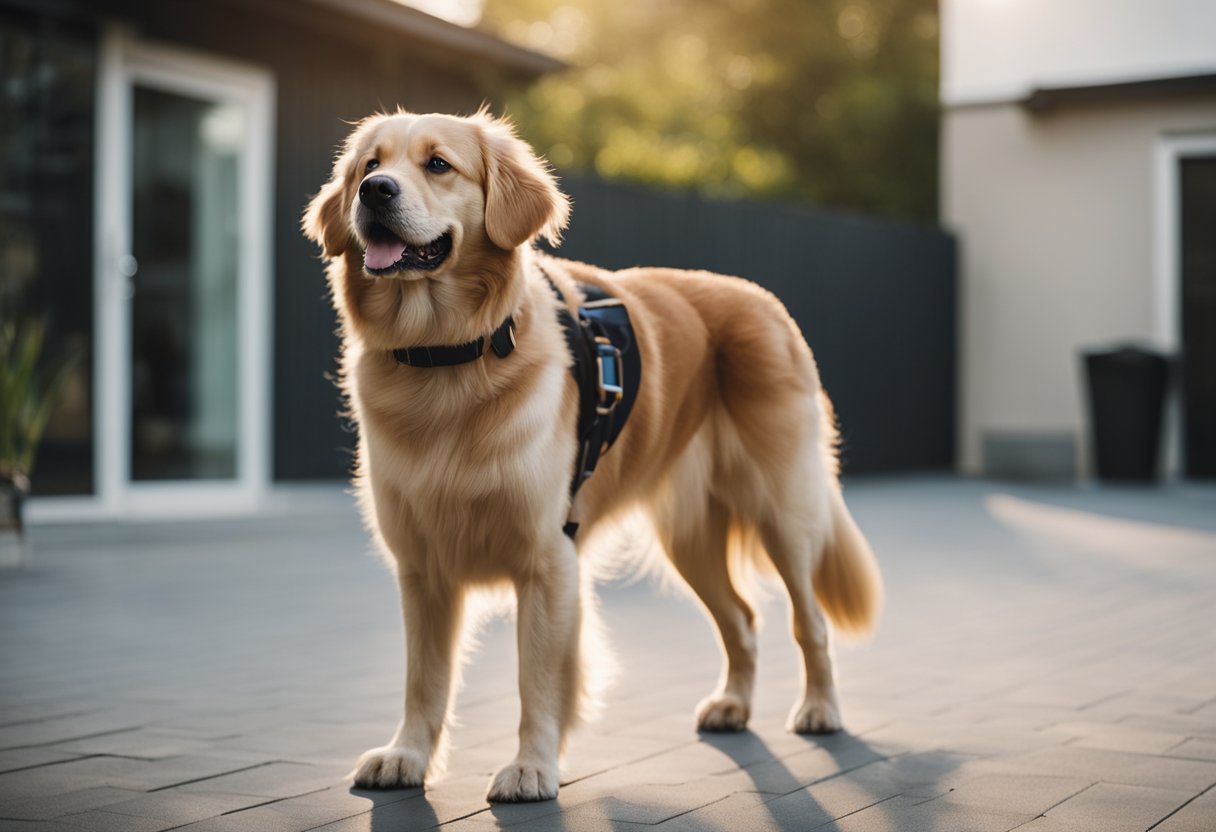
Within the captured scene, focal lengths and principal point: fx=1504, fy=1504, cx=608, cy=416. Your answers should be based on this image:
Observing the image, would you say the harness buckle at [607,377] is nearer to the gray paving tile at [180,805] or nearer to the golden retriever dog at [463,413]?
the golden retriever dog at [463,413]

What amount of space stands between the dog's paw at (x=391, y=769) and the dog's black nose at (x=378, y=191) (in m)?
1.26

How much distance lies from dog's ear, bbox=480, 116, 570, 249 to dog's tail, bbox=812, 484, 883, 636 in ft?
4.48

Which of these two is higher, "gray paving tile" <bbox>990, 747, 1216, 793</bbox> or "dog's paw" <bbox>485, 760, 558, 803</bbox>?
"dog's paw" <bbox>485, 760, 558, 803</bbox>

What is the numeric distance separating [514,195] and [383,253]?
1.14 feet

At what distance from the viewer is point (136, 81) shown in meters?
9.98

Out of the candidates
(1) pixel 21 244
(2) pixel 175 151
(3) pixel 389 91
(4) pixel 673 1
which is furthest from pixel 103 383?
(4) pixel 673 1

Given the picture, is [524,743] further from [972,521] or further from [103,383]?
[972,521]

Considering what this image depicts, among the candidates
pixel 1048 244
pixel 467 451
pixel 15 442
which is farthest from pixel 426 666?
pixel 1048 244

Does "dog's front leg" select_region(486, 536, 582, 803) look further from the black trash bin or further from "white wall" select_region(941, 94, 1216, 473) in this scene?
"white wall" select_region(941, 94, 1216, 473)

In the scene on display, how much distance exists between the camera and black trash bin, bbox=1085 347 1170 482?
14320 mm

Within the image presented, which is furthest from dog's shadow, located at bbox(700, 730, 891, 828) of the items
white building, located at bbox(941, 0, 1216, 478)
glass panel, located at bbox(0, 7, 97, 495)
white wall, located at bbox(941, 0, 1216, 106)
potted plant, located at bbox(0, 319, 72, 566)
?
white wall, located at bbox(941, 0, 1216, 106)

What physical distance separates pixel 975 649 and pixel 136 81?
7.04m

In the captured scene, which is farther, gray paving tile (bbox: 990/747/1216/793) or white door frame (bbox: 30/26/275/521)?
white door frame (bbox: 30/26/275/521)

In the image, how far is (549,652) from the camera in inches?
138
